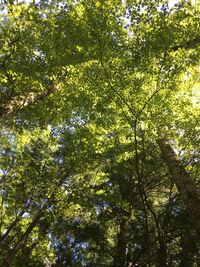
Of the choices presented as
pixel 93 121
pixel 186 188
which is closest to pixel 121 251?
pixel 186 188

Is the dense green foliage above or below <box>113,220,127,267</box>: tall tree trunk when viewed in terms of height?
above

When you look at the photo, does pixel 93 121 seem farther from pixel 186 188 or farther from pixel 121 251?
pixel 121 251

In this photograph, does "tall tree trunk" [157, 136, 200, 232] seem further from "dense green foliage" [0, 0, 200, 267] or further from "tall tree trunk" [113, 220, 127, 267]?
"tall tree trunk" [113, 220, 127, 267]

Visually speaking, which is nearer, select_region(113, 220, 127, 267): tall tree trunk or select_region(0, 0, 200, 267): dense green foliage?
select_region(0, 0, 200, 267): dense green foliage

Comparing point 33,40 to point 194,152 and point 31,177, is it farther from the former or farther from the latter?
point 194,152

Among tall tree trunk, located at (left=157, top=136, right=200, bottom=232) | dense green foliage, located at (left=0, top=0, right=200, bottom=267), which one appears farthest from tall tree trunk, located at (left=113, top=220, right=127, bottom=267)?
tall tree trunk, located at (left=157, top=136, right=200, bottom=232)

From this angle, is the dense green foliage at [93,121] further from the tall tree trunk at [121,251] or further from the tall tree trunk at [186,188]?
the tall tree trunk at [186,188]

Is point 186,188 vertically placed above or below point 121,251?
above

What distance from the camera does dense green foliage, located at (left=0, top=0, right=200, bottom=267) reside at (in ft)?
21.0

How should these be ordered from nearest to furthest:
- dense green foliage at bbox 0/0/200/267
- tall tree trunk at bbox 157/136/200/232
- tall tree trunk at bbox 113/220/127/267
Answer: tall tree trunk at bbox 157/136/200/232 < dense green foliage at bbox 0/0/200/267 < tall tree trunk at bbox 113/220/127/267

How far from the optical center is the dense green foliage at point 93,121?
6410 mm

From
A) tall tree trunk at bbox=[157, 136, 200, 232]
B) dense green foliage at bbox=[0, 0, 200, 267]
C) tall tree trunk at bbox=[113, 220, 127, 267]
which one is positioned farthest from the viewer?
tall tree trunk at bbox=[113, 220, 127, 267]

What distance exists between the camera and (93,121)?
9.38 m

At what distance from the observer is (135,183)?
1140 cm
